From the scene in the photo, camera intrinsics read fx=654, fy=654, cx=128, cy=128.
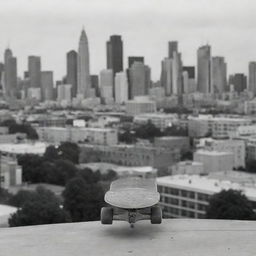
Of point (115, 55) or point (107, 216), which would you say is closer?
point (107, 216)

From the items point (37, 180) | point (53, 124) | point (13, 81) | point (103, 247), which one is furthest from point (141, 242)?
point (13, 81)

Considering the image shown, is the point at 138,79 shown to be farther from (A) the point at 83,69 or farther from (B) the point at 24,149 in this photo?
(B) the point at 24,149

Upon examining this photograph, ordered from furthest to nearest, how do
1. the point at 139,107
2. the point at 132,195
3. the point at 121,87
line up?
the point at 121,87 < the point at 139,107 < the point at 132,195

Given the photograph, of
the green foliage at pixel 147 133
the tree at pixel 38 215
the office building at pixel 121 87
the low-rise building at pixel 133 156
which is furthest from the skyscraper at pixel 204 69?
the tree at pixel 38 215

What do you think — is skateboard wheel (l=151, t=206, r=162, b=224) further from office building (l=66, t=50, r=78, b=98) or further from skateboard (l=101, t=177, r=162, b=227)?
office building (l=66, t=50, r=78, b=98)

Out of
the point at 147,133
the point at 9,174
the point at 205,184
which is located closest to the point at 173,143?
the point at 147,133
